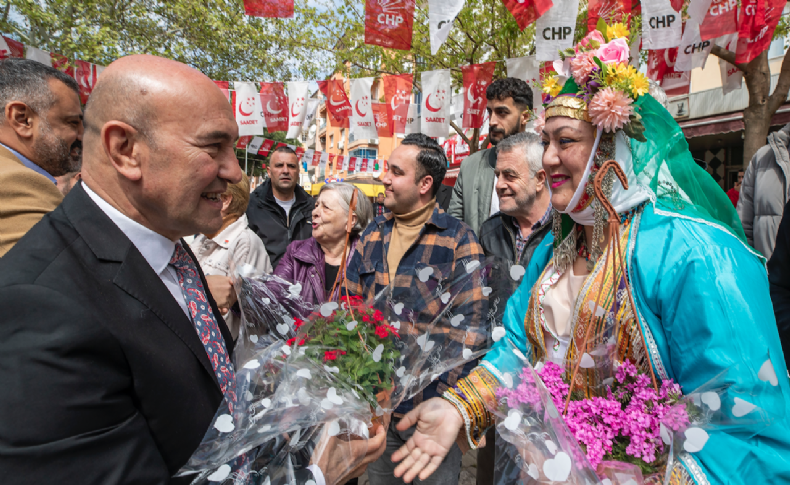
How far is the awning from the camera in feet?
35.3

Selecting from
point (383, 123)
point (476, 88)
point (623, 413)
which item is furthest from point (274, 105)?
point (623, 413)

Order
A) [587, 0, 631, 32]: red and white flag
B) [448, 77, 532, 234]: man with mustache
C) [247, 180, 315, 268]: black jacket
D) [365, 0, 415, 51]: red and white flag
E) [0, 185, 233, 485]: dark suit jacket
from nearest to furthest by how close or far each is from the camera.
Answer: [0, 185, 233, 485]: dark suit jacket
[448, 77, 532, 234]: man with mustache
[247, 180, 315, 268]: black jacket
[587, 0, 631, 32]: red and white flag
[365, 0, 415, 51]: red and white flag

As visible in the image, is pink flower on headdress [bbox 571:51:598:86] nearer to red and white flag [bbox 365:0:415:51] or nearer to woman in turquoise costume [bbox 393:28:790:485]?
woman in turquoise costume [bbox 393:28:790:485]

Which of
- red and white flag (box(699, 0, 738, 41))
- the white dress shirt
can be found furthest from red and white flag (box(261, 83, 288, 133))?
the white dress shirt

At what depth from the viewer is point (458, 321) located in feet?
5.30

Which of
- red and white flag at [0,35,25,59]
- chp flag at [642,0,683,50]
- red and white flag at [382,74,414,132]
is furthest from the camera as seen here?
red and white flag at [382,74,414,132]

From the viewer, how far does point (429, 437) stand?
155 cm

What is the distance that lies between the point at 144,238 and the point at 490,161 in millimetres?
3147

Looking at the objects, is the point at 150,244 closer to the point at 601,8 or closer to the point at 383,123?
the point at 601,8

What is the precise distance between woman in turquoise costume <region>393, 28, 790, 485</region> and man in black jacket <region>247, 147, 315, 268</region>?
147 inches

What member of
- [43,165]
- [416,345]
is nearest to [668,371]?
[416,345]

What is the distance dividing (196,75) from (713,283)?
160 cm

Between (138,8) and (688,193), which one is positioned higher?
(138,8)

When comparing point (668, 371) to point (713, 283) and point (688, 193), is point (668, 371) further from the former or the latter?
point (688, 193)
